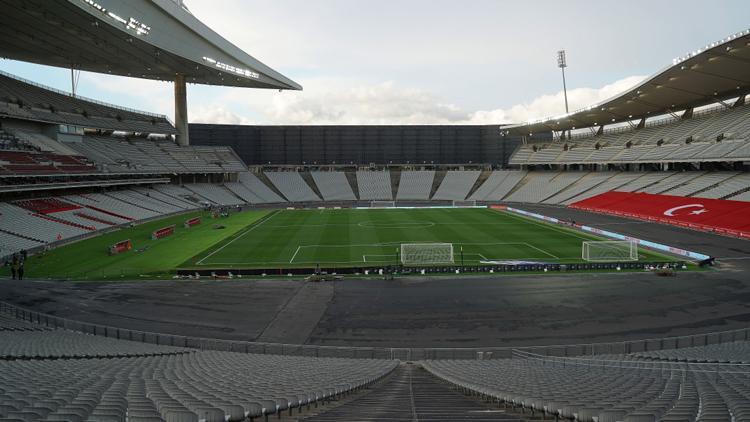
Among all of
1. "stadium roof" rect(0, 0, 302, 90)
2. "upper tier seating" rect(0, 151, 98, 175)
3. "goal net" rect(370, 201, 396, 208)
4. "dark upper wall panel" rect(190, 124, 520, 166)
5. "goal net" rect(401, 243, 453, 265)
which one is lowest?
"goal net" rect(401, 243, 453, 265)

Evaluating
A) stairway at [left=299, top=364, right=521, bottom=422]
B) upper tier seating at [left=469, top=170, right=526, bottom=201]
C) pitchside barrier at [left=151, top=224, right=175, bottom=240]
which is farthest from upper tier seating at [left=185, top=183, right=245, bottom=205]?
stairway at [left=299, top=364, right=521, bottom=422]

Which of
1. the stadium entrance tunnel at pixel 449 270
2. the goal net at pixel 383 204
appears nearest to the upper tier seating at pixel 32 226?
the stadium entrance tunnel at pixel 449 270

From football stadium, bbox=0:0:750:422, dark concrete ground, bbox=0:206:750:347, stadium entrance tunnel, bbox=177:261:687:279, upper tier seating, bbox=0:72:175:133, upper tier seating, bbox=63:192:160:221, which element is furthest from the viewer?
upper tier seating, bbox=0:72:175:133

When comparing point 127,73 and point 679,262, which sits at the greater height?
point 127,73

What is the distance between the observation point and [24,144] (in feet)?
169

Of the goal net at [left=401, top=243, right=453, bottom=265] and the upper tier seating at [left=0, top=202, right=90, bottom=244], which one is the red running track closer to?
the goal net at [left=401, top=243, right=453, bottom=265]

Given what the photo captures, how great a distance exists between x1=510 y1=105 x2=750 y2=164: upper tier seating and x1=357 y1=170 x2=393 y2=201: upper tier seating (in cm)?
2826

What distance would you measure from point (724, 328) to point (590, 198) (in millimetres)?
50469

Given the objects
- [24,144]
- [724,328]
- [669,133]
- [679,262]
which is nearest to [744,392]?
→ [724,328]

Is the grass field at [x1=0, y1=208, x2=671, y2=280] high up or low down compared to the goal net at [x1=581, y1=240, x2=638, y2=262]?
up

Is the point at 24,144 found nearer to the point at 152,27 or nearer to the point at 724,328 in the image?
the point at 152,27

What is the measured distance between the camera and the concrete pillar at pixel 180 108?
77312mm

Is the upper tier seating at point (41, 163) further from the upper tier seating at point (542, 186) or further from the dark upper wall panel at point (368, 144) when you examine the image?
the upper tier seating at point (542, 186)

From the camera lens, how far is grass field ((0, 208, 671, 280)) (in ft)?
108
